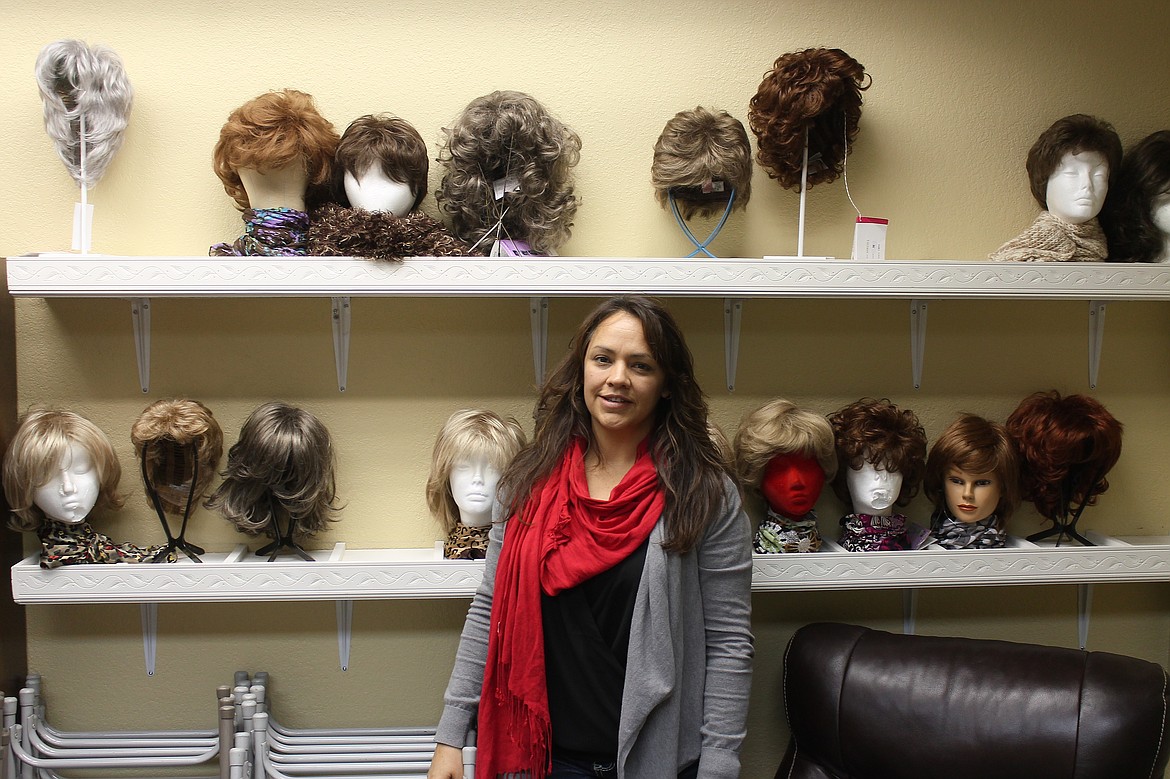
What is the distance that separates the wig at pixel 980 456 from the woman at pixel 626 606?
0.73 m

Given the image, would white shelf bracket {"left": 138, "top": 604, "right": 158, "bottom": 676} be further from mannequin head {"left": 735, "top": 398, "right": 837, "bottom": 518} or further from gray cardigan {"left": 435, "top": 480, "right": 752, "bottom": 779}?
mannequin head {"left": 735, "top": 398, "right": 837, "bottom": 518}

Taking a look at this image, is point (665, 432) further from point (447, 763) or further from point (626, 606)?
point (447, 763)

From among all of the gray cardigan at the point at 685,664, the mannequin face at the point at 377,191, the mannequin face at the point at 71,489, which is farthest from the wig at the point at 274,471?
the gray cardigan at the point at 685,664

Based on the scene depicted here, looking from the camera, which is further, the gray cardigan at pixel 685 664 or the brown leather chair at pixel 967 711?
the brown leather chair at pixel 967 711

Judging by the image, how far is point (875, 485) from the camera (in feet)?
6.75

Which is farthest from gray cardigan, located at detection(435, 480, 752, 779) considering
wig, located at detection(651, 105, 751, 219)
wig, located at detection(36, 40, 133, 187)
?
wig, located at detection(36, 40, 133, 187)

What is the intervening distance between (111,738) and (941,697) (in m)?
1.83

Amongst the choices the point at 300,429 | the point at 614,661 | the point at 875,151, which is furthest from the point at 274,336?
the point at 875,151

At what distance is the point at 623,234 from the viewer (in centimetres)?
220

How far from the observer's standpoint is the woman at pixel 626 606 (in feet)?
4.97

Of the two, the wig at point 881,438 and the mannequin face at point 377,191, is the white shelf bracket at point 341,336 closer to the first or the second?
the mannequin face at point 377,191

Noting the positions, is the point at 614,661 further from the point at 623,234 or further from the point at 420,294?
the point at 623,234

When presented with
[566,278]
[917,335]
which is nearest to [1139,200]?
[917,335]

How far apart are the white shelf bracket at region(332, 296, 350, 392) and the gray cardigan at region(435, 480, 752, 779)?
0.77 metres
